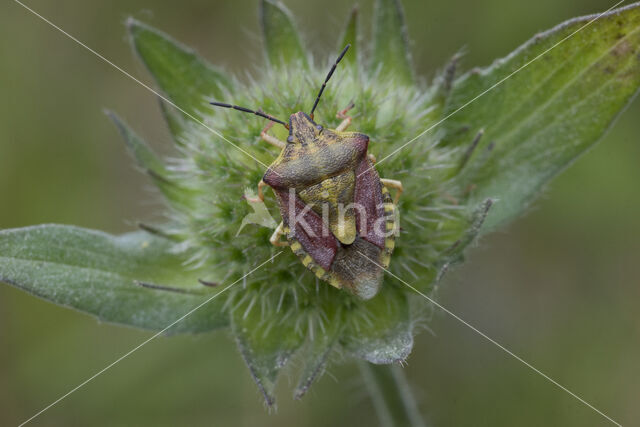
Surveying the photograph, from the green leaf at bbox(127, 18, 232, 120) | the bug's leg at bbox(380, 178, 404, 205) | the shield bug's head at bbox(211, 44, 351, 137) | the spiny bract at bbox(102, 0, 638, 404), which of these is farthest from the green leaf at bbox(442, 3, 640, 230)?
the green leaf at bbox(127, 18, 232, 120)

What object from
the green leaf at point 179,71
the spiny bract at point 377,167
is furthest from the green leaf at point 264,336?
the green leaf at point 179,71

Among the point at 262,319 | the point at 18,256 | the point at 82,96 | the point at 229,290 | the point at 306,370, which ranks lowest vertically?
the point at 306,370

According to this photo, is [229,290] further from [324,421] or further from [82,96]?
[82,96]

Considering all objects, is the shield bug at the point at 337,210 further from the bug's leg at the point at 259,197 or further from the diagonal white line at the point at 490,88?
the diagonal white line at the point at 490,88

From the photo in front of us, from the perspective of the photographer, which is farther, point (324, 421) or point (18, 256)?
point (324, 421)

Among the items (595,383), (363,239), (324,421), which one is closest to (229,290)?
(363,239)
